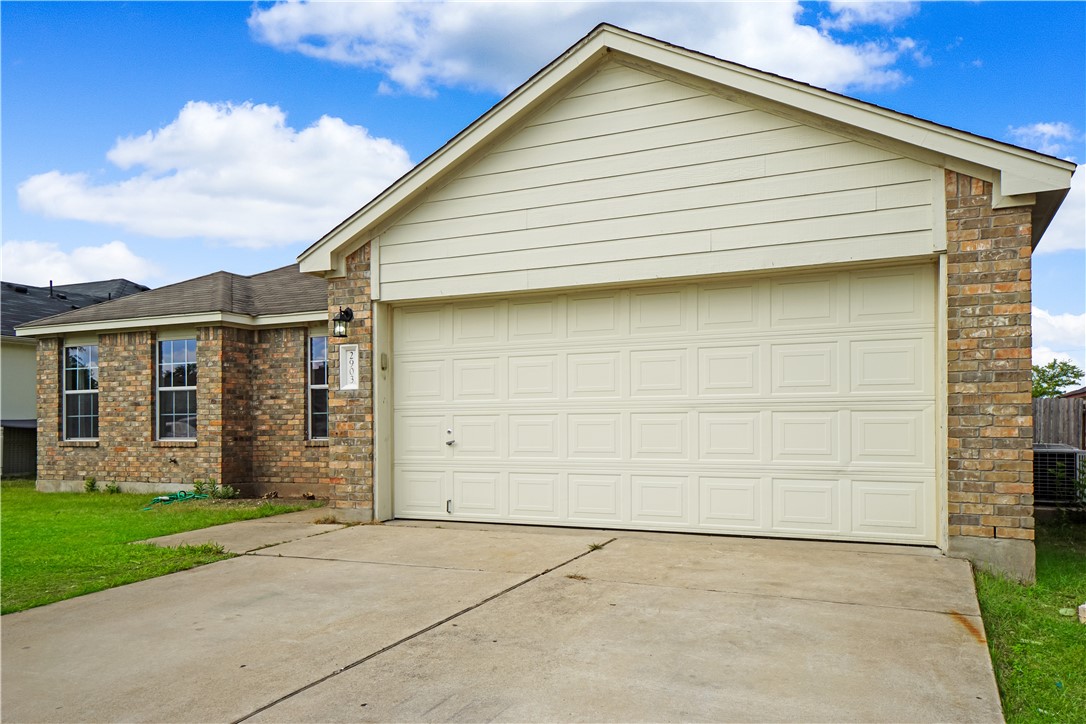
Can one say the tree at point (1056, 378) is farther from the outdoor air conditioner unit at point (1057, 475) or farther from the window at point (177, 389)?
the window at point (177, 389)

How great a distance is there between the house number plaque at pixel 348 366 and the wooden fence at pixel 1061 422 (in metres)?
11.7

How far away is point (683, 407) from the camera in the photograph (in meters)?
7.88

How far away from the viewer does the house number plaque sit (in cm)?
911

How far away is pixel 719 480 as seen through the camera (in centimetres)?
769

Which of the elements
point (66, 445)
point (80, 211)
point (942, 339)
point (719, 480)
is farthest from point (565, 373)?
point (80, 211)

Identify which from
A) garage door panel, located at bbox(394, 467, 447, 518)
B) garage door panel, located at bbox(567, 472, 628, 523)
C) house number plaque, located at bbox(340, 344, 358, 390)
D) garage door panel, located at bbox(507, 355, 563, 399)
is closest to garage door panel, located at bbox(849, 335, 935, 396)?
garage door panel, located at bbox(567, 472, 628, 523)

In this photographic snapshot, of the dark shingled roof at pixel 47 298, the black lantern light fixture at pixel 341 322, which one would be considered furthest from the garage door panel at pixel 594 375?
the dark shingled roof at pixel 47 298

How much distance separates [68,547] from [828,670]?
25.5 ft

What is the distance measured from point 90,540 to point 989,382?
30.6 feet

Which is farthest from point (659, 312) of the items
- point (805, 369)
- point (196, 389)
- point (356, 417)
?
point (196, 389)

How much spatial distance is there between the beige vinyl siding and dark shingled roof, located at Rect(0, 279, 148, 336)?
15.6 meters

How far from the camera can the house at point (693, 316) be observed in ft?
21.4

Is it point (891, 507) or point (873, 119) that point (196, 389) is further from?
point (873, 119)

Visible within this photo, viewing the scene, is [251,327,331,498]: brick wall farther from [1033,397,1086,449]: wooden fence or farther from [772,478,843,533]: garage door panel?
[1033,397,1086,449]: wooden fence
